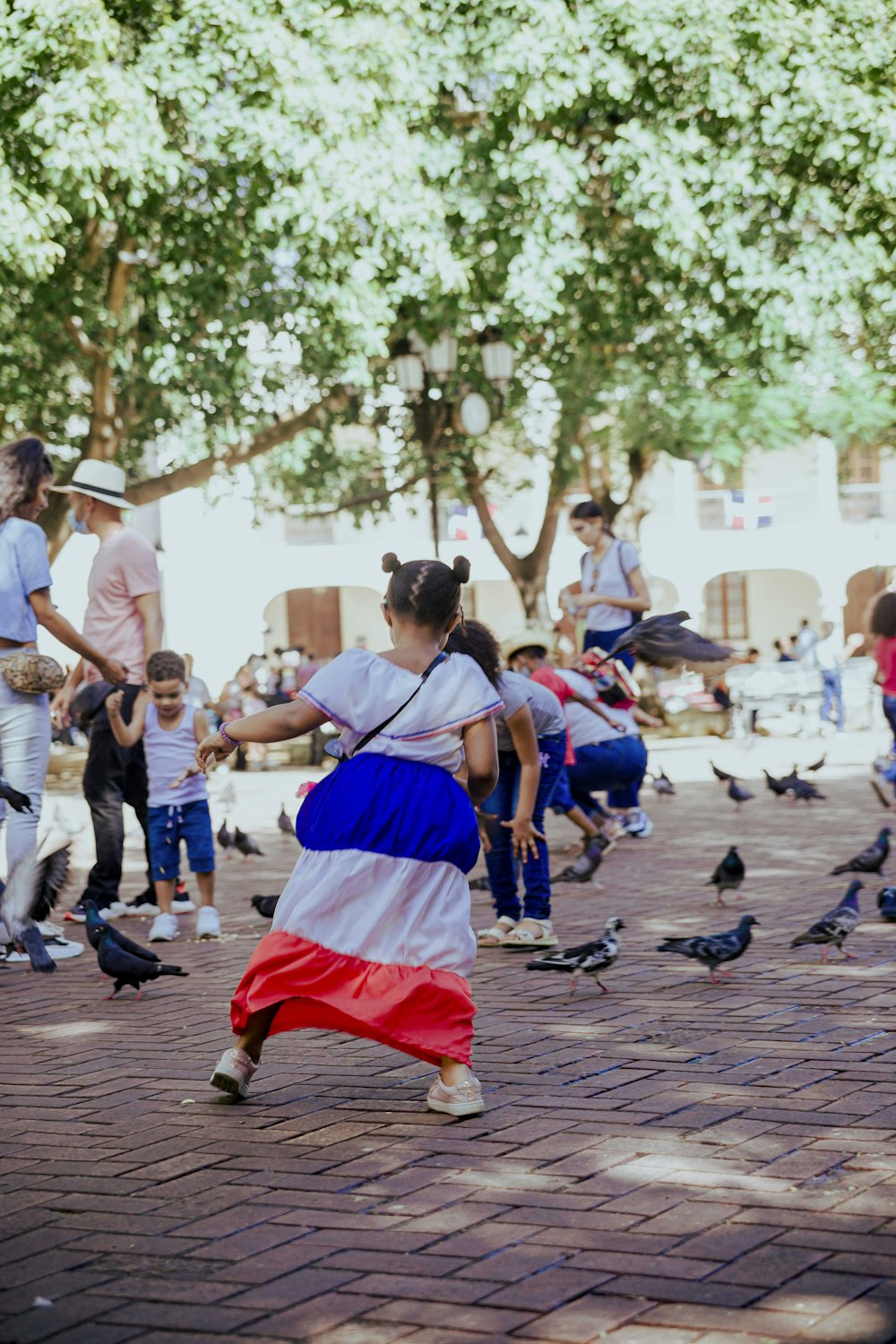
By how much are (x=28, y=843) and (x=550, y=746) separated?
2.54 metres

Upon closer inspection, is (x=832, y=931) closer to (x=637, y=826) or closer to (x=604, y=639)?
(x=604, y=639)

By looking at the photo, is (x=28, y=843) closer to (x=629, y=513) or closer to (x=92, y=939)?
(x=92, y=939)

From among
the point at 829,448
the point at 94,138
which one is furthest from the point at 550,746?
the point at 829,448

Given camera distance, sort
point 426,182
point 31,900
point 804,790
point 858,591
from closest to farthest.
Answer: point 31,900, point 804,790, point 426,182, point 858,591

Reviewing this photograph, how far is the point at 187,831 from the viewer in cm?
883

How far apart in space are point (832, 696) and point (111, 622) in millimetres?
20514

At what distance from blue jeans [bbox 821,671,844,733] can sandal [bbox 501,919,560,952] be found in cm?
2037

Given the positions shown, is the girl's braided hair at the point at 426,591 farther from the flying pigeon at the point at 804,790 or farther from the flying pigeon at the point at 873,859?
the flying pigeon at the point at 804,790

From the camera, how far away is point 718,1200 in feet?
12.7

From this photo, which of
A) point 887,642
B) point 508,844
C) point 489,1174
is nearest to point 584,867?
point 508,844

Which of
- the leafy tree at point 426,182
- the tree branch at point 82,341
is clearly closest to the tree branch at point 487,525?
the leafy tree at point 426,182

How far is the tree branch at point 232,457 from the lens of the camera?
20578 mm

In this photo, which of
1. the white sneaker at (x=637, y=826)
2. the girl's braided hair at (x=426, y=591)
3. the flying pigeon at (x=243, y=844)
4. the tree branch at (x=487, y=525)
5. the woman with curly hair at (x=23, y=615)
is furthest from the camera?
the tree branch at (x=487, y=525)

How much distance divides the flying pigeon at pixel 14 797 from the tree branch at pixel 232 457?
12986 mm
